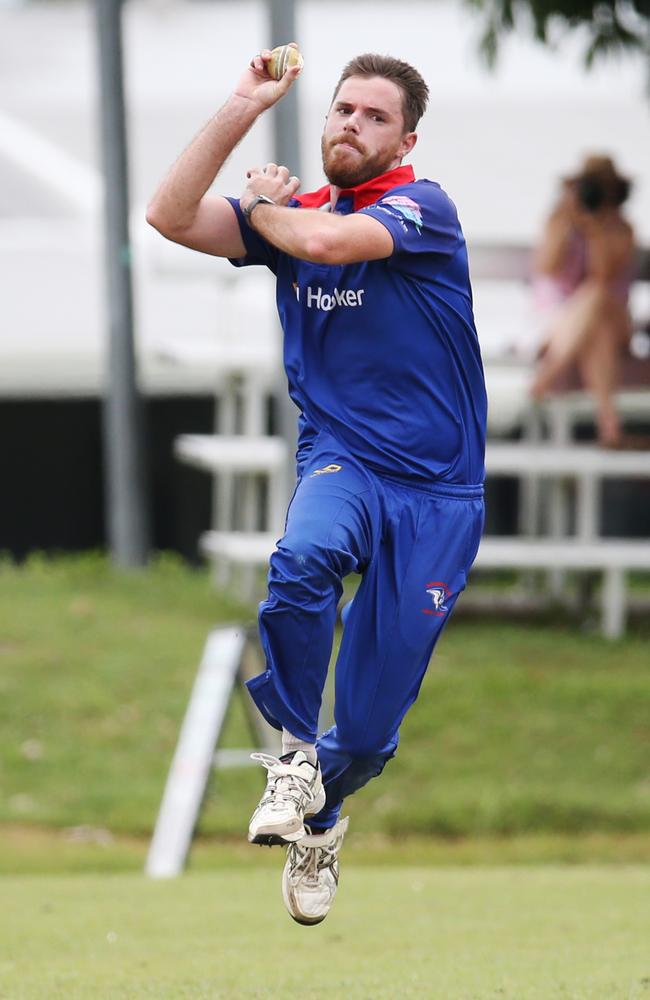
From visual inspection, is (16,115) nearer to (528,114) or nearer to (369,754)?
(528,114)

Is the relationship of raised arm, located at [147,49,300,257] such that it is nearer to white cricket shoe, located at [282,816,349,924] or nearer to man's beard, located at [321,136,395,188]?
man's beard, located at [321,136,395,188]

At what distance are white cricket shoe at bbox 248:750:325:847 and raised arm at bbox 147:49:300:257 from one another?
154cm

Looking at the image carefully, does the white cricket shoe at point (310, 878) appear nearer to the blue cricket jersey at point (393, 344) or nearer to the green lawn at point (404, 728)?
the blue cricket jersey at point (393, 344)

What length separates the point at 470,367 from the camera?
5.73 metres

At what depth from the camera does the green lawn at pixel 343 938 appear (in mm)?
6117

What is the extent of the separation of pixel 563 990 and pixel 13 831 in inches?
211

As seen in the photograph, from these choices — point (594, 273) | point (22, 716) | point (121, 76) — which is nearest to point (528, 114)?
point (121, 76)

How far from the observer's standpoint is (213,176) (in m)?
5.59

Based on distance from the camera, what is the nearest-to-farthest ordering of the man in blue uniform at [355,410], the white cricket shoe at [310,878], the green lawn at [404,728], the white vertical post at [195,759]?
1. the man in blue uniform at [355,410]
2. the white cricket shoe at [310,878]
3. the white vertical post at [195,759]
4. the green lawn at [404,728]

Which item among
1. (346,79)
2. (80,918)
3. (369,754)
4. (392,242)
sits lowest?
(80,918)

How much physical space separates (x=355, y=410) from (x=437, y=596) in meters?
0.59

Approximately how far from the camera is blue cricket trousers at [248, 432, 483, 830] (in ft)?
17.4

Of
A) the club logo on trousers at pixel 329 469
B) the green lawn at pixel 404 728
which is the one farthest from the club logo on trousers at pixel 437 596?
the green lawn at pixel 404 728

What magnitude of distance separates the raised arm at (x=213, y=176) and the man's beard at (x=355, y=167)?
0.15 metres
